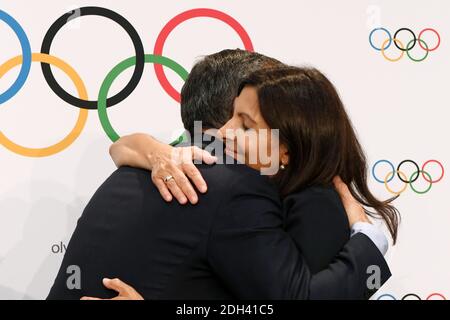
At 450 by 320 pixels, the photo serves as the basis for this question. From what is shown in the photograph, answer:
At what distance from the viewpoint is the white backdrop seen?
1604 millimetres

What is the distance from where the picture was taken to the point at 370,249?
1098 millimetres

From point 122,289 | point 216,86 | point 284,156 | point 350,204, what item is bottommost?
point 122,289

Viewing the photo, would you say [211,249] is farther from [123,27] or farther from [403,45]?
[403,45]

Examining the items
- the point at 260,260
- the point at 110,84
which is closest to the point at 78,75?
the point at 110,84

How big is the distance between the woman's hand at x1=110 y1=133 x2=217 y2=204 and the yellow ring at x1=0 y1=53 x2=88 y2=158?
40 cm

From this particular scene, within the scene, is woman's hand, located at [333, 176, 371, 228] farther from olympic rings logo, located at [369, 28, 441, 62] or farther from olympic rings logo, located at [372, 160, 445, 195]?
olympic rings logo, located at [369, 28, 441, 62]

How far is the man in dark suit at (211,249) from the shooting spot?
99 centimetres

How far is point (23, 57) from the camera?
5.26 feet

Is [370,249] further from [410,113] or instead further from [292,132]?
[410,113]

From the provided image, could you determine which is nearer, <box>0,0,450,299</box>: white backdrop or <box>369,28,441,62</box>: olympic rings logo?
<box>0,0,450,299</box>: white backdrop

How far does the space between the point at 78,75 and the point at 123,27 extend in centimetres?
19

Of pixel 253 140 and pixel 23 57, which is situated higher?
pixel 23 57

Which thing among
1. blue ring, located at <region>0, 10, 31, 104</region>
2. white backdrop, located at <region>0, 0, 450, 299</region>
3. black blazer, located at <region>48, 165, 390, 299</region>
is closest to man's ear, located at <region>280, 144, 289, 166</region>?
black blazer, located at <region>48, 165, 390, 299</region>
